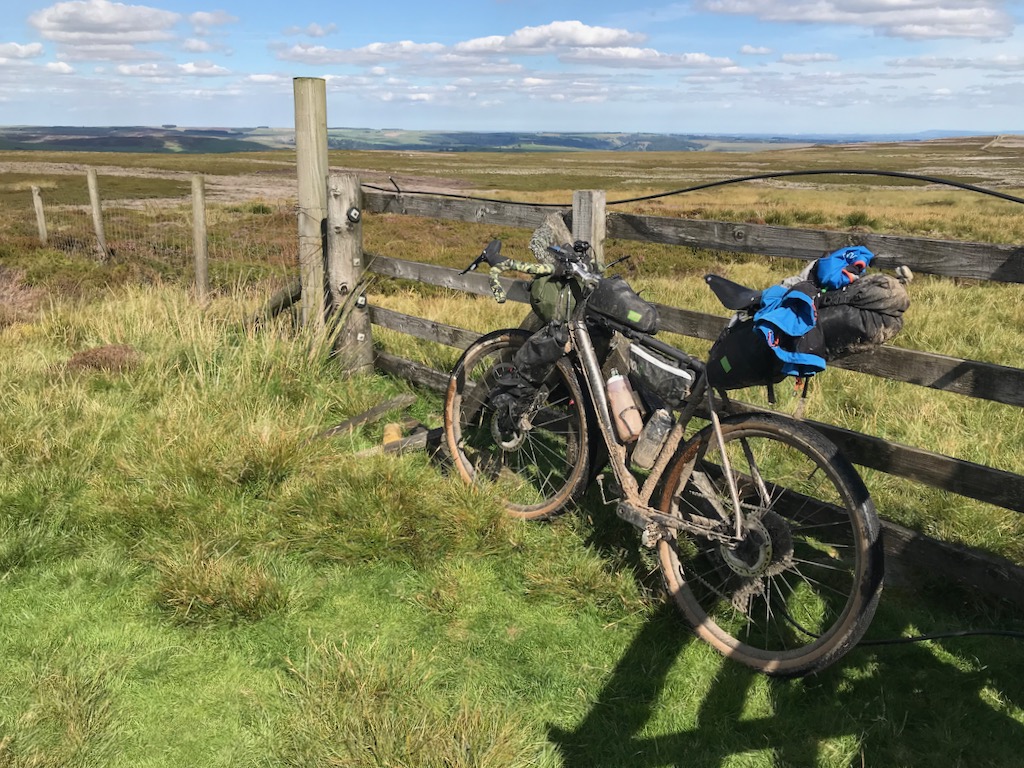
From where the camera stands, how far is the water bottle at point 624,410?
3719 mm

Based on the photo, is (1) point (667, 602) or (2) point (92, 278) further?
(2) point (92, 278)

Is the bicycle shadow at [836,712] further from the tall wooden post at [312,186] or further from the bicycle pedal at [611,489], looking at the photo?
the tall wooden post at [312,186]

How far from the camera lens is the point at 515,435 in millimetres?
4383

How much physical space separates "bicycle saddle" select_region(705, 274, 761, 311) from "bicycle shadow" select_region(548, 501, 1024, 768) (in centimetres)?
154

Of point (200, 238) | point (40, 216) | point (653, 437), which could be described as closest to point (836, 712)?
point (653, 437)

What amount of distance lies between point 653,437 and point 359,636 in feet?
5.47

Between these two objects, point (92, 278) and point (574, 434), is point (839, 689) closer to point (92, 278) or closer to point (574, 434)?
point (574, 434)

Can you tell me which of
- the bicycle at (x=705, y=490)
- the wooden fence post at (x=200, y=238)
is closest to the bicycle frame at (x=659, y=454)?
the bicycle at (x=705, y=490)

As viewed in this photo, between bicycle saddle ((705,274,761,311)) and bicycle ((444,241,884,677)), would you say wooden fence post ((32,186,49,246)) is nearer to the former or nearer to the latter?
bicycle ((444,241,884,677))

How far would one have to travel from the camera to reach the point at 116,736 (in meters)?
2.72

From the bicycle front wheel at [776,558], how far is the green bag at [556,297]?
0.99m

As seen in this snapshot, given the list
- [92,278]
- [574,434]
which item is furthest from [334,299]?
[92,278]

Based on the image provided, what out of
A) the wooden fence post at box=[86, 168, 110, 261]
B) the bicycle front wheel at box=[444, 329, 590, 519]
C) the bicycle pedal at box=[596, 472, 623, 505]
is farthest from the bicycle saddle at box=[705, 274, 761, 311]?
the wooden fence post at box=[86, 168, 110, 261]

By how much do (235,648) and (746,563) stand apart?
228cm
